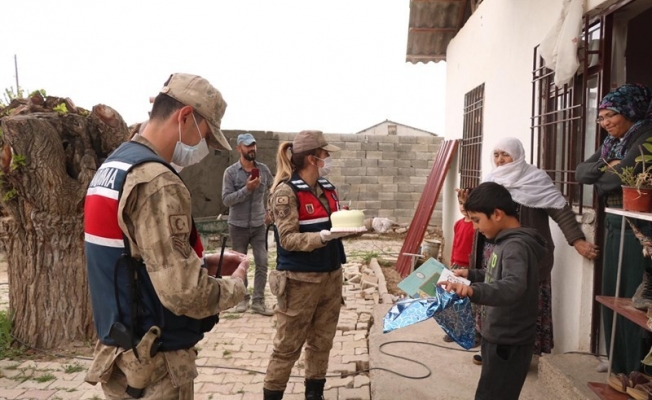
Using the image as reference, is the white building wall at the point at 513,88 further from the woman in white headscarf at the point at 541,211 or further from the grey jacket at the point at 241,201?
the grey jacket at the point at 241,201

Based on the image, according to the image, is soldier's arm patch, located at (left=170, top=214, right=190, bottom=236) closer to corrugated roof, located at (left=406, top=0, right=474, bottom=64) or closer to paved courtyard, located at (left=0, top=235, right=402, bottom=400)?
paved courtyard, located at (left=0, top=235, right=402, bottom=400)

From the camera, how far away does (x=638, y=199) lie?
241 centimetres

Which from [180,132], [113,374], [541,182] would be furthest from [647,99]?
[113,374]

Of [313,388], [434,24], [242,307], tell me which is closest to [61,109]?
[242,307]

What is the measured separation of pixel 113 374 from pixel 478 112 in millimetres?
6176

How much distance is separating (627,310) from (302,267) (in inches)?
69.3

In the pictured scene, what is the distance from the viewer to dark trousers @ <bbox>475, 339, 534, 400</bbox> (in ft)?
8.11

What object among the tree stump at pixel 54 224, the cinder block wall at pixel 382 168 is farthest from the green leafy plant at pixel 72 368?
the cinder block wall at pixel 382 168

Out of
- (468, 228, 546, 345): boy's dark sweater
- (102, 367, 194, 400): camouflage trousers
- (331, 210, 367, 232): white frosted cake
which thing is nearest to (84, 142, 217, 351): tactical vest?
(102, 367, 194, 400): camouflage trousers

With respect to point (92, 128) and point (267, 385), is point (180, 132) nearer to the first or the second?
point (267, 385)

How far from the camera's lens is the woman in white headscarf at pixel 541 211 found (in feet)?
12.0

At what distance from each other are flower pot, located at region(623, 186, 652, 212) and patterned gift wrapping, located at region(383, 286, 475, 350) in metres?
0.88

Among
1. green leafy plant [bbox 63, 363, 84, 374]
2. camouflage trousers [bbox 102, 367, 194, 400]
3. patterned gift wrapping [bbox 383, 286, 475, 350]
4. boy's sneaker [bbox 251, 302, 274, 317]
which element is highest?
patterned gift wrapping [bbox 383, 286, 475, 350]

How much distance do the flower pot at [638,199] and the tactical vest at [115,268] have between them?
6.76ft
